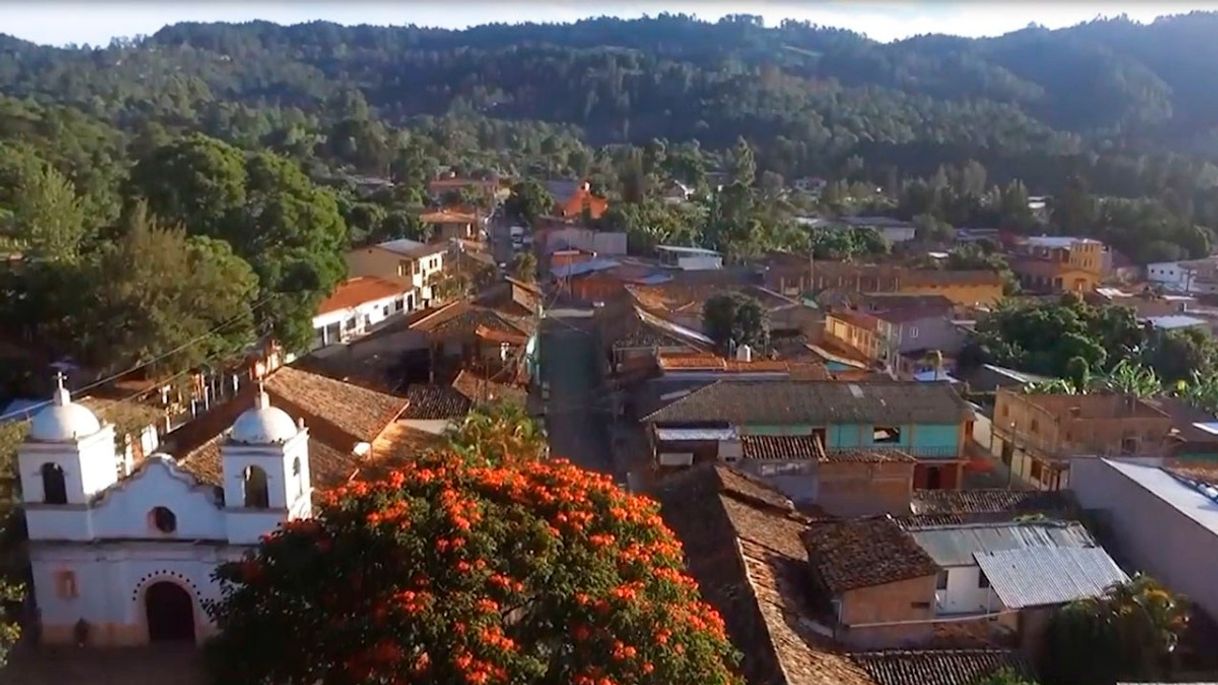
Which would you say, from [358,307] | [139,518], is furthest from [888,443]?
[358,307]

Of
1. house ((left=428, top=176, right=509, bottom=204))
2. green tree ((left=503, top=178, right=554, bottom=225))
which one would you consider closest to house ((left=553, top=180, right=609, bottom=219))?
green tree ((left=503, top=178, right=554, bottom=225))

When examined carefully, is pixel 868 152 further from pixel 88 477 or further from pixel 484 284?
pixel 88 477

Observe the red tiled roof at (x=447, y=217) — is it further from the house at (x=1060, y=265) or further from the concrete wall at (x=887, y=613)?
the concrete wall at (x=887, y=613)

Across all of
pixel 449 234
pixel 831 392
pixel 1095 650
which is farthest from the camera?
pixel 449 234

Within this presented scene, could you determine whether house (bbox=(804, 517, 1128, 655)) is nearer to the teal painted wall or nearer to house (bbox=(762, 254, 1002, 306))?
the teal painted wall

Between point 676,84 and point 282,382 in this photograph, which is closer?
point 282,382

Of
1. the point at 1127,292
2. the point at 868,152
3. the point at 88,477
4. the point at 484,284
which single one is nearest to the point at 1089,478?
the point at 88,477
